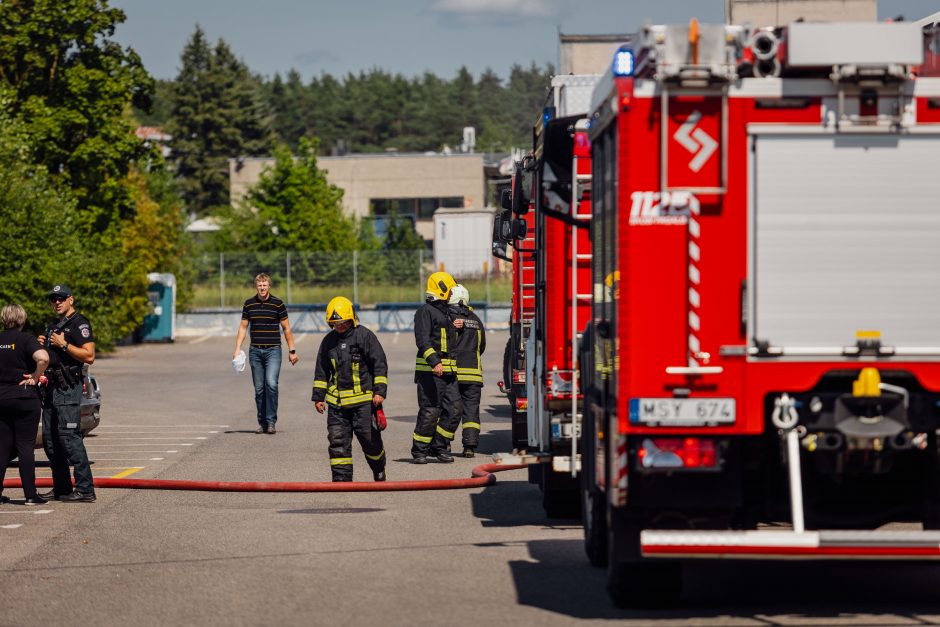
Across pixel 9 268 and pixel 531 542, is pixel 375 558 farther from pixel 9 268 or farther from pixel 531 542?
pixel 9 268

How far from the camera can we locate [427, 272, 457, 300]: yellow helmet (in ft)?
54.2

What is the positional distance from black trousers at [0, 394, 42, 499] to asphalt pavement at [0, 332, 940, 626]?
1.11 feet

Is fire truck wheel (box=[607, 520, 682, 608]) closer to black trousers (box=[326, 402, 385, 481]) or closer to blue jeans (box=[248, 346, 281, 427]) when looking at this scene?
black trousers (box=[326, 402, 385, 481])

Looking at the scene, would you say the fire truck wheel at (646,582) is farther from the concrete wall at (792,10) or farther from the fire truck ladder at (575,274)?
the concrete wall at (792,10)

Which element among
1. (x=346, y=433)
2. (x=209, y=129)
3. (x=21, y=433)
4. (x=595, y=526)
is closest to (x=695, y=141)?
(x=595, y=526)

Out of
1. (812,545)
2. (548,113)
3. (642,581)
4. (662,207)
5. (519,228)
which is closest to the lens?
(812,545)

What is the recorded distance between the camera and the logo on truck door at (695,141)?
294 inches

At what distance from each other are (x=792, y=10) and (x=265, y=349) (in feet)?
29.3

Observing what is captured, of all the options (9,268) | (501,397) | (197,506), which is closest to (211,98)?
(9,268)

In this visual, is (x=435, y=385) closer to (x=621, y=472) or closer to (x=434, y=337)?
(x=434, y=337)

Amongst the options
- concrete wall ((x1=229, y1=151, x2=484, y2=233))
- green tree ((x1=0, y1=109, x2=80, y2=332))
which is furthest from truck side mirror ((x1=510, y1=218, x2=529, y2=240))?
concrete wall ((x1=229, y1=151, x2=484, y2=233))

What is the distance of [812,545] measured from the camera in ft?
24.0

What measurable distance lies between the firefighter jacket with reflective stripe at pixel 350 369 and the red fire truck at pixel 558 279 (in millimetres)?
1485

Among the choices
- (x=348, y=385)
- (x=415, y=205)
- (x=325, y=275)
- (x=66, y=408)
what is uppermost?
(x=415, y=205)
